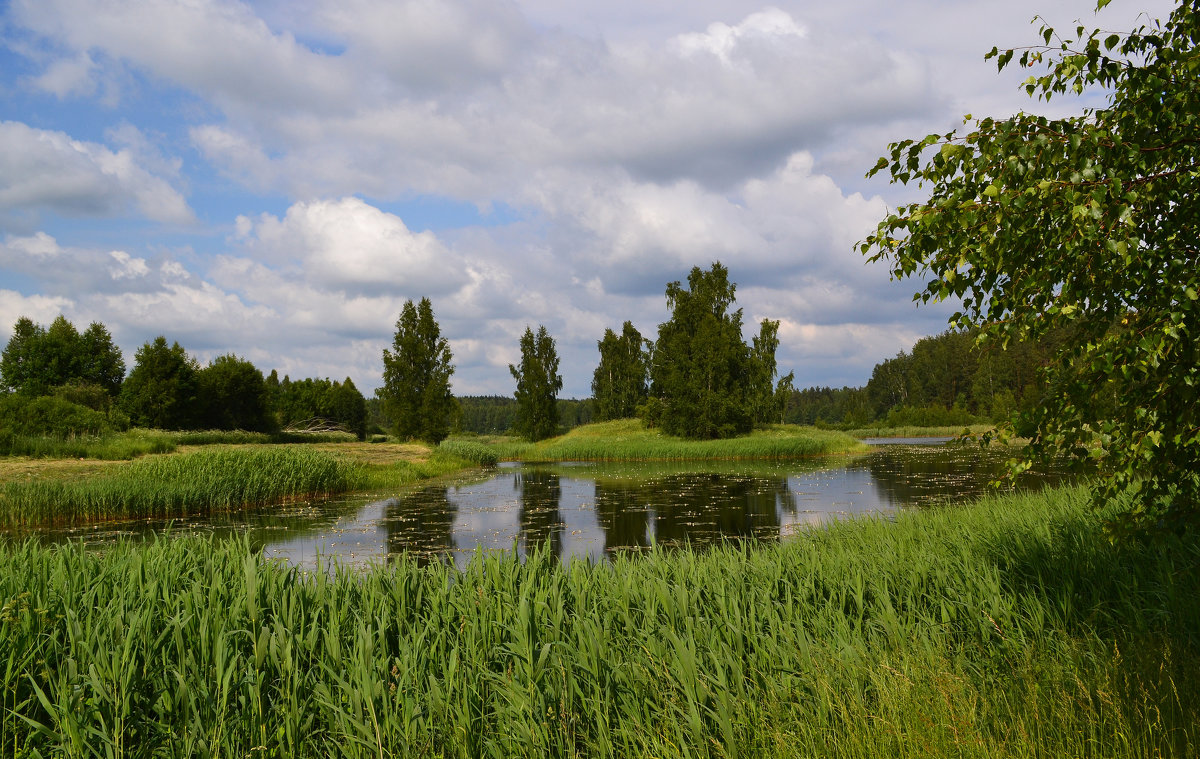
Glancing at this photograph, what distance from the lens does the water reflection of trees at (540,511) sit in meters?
13.2

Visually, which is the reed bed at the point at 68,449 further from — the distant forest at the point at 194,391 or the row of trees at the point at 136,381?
the row of trees at the point at 136,381

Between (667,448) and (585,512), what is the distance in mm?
19056

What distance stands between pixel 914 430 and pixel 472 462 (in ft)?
192

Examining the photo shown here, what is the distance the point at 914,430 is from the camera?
245 ft

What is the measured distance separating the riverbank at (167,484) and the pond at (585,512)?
1036 mm

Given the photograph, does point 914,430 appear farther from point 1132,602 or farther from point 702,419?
point 1132,602

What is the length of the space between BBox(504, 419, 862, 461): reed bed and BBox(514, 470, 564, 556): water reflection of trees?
8.17 metres

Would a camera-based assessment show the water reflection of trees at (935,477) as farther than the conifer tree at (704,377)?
No

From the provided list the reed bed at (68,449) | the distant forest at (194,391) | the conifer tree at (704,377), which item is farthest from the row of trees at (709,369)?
the reed bed at (68,449)

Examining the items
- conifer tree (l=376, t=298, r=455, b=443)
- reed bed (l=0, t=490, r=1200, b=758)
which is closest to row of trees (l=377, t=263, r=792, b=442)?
conifer tree (l=376, t=298, r=455, b=443)

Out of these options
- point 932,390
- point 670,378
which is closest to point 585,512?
point 670,378

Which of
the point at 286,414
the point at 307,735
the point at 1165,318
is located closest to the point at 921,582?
the point at 1165,318

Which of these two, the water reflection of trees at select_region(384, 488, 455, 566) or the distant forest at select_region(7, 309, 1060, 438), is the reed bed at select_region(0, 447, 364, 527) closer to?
the water reflection of trees at select_region(384, 488, 455, 566)

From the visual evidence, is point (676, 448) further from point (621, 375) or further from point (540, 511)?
point (621, 375)
